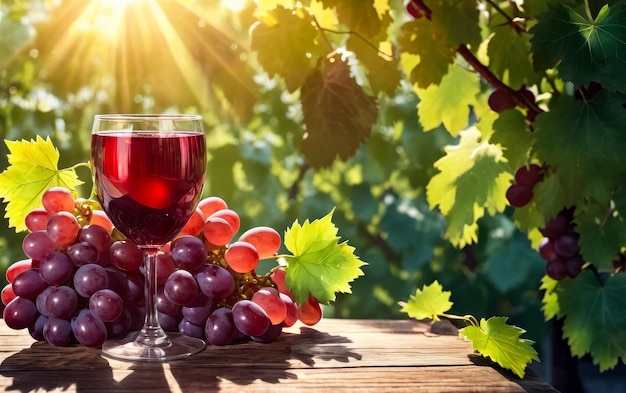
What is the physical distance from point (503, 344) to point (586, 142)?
35 centimetres

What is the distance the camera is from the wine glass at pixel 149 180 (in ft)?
3.69

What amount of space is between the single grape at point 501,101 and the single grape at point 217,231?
54 centimetres

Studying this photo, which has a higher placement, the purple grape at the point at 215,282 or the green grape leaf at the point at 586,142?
the green grape leaf at the point at 586,142

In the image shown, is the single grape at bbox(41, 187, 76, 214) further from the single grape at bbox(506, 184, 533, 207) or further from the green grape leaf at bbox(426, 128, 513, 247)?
the single grape at bbox(506, 184, 533, 207)

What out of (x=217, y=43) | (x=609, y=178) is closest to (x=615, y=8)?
(x=609, y=178)

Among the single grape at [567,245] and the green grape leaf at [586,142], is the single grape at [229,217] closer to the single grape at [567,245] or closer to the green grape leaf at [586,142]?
the green grape leaf at [586,142]

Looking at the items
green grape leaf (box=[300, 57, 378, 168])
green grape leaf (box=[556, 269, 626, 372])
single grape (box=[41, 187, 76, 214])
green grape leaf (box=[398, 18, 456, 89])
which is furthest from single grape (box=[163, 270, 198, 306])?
green grape leaf (box=[556, 269, 626, 372])

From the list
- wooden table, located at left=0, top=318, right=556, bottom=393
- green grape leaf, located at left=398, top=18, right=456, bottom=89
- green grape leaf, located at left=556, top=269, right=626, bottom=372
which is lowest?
green grape leaf, located at left=556, top=269, right=626, bottom=372

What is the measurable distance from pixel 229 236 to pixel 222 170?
1.67 meters

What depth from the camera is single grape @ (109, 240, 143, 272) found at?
1253mm

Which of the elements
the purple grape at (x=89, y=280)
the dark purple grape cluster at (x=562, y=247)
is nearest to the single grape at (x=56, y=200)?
the purple grape at (x=89, y=280)

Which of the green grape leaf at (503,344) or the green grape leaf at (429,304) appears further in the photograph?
the green grape leaf at (429,304)

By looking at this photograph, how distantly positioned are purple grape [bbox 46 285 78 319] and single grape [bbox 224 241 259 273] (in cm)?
23

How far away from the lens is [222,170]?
9.69 ft
